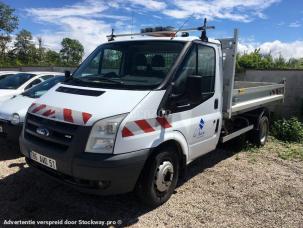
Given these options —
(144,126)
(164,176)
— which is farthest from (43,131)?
(164,176)

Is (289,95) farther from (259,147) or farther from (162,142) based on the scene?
(162,142)

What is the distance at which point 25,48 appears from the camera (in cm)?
5300

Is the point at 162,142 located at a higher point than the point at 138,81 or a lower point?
lower

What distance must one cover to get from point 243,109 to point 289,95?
4.61m

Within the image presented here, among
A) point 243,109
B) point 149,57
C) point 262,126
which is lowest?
point 262,126

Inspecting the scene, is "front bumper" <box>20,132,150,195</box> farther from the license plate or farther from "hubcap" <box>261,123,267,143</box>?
"hubcap" <box>261,123,267,143</box>

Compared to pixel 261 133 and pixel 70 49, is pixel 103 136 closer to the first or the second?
pixel 261 133

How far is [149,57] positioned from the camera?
4391 mm

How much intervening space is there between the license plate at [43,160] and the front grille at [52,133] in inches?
5.7

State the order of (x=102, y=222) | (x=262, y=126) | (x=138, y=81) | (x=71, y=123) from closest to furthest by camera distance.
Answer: (x=71, y=123)
(x=102, y=222)
(x=138, y=81)
(x=262, y=126)

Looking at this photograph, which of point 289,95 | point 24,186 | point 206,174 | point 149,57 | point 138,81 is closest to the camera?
point 138,81

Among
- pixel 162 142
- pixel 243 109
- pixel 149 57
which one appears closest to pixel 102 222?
pixel 162 142

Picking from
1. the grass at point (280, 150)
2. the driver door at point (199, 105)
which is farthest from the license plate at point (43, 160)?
the grass at point (280, 150)

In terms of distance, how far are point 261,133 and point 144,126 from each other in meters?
4.47
